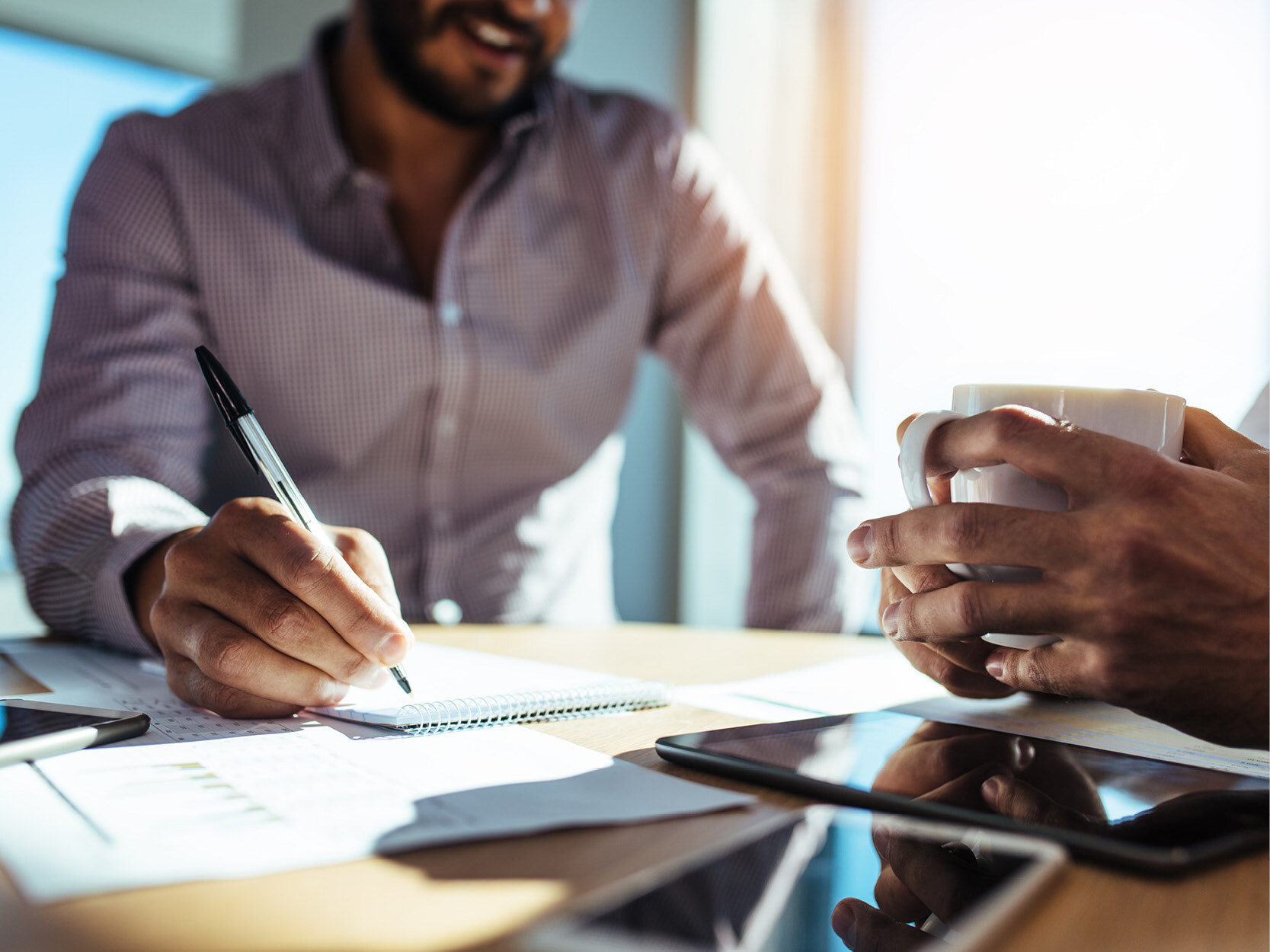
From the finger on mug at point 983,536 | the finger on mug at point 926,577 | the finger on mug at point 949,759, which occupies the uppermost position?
the finger on mug at point 983,536

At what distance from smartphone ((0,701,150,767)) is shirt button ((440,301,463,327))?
2.51 feet

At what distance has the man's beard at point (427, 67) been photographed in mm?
1288

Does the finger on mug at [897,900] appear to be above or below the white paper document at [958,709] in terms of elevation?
above

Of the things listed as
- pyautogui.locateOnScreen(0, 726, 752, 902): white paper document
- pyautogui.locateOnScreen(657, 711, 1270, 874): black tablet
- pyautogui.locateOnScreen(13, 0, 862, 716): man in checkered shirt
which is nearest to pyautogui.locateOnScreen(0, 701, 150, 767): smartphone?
pyautogui.locateOnScreen(0, 726, 752, 902): white paper document

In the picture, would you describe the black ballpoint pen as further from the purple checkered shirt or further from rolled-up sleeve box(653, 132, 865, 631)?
rolled-up sleeve box(653, 132, 865, 631)

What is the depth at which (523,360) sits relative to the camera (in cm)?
125

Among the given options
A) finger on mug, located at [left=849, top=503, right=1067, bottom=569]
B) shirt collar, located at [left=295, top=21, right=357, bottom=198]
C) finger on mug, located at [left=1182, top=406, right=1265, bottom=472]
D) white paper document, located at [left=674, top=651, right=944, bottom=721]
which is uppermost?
shirt collar, located at [left=295, top=21, right=357, bottom=198]

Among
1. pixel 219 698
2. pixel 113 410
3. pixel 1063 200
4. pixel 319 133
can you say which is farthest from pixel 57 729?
pixel 1063 200

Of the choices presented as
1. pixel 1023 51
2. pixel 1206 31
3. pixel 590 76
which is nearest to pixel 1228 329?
pixel 1206 31

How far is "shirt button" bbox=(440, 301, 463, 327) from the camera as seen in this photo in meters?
1.19

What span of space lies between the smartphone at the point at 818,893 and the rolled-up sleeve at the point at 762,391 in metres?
0.91

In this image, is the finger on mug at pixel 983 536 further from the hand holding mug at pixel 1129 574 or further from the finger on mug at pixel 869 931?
the finger on mug at pixel 869 931

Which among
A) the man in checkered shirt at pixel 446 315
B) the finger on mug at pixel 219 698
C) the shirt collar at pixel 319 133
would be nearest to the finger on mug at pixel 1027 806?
the finger on mug at pixel 219 698

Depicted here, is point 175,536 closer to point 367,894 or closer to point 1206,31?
point 367,894
